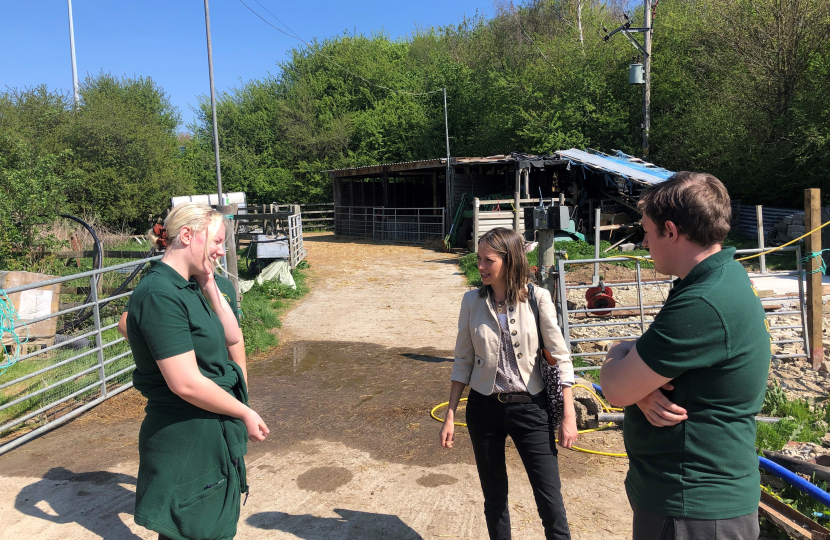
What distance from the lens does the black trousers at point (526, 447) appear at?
2.65m

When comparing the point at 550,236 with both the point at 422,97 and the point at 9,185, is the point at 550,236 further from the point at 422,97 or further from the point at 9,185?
the point at 422,97

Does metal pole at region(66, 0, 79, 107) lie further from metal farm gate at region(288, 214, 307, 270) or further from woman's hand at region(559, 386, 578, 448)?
woman's hand at region(559, 386, 578, 448)

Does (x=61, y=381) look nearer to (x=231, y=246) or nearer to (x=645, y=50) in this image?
(x=231, y=246)

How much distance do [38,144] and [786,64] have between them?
27085 mm

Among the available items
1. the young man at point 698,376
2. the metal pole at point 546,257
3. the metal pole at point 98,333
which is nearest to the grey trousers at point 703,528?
the young man at point 698,376

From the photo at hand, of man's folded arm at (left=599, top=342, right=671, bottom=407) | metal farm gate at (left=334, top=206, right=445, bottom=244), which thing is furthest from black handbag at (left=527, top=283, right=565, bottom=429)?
metal farm gate at (left=334, top=206, right=445, bottom=244)

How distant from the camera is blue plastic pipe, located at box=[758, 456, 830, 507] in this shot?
3098 millimetres

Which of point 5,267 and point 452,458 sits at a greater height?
point 5,267

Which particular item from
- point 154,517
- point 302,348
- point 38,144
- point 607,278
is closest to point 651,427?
point 154,517

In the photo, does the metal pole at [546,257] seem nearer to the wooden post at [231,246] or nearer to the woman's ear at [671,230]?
the woman's ear at [671,230]

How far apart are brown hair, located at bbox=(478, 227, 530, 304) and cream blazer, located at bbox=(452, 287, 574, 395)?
6 centimetres

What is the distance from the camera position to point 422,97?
36.2 meters

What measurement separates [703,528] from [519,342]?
3.94 feet

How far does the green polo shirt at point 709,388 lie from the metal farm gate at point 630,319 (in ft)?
13.2
